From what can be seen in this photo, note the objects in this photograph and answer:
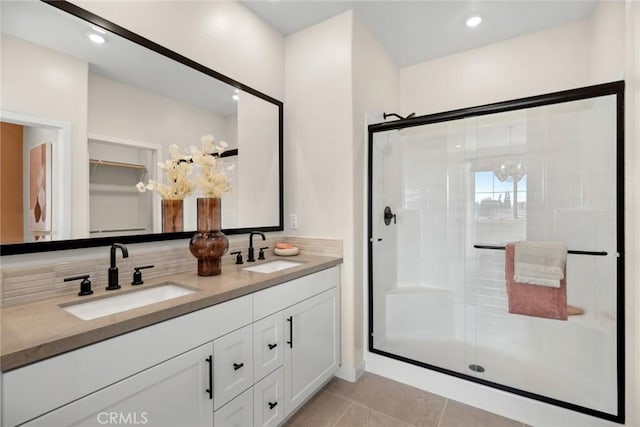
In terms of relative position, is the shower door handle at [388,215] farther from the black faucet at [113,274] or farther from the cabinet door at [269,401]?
the black faucet at [113,274]

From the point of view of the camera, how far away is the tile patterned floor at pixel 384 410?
167 cm

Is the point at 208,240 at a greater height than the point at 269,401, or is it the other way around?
the point at 208,240

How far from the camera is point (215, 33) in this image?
1864 mm

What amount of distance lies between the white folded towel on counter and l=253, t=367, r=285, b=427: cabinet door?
1539 millimetres

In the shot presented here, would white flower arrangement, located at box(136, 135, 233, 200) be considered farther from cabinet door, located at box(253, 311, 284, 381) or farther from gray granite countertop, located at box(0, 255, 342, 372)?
cabinet door, located at box(253, 311, 284, 381)

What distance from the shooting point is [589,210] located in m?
1.71

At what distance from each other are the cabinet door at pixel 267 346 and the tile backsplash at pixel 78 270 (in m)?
0.57

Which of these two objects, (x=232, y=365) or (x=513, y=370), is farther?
(x=513, y=370)

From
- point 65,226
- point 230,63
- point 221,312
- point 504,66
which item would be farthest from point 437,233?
point 65,226

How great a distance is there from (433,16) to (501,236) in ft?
5.62

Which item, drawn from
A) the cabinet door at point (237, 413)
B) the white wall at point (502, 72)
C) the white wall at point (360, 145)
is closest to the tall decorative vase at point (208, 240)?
the cabinet door at point (237, 413)

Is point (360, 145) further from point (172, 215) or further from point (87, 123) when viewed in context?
point (87, 123)

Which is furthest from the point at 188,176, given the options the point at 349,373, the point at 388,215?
the point at 349,373

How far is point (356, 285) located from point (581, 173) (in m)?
1.58
